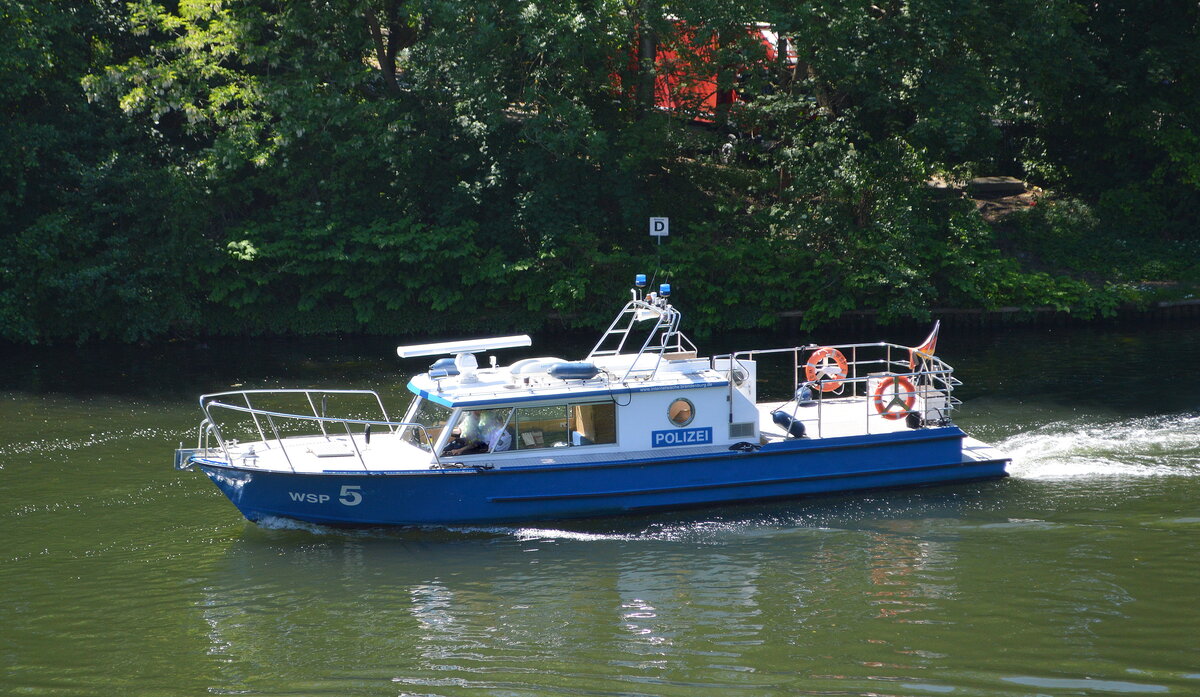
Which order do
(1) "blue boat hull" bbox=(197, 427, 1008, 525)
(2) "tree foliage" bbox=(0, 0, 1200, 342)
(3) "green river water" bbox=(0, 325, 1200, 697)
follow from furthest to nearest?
1. (2) "tree foliage" bbox=(0, 0, 1200, 342)
2. (1) "blue boat hull" bbox=(197, 427, 1008, 525)
3. (3) "green river water" bbox=(0, 325, 1200, 697)

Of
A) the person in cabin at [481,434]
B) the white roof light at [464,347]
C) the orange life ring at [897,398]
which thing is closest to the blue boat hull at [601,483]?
the person in cabin at [481,434]

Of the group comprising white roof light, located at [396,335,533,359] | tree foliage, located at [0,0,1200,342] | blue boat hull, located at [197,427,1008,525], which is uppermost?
tree foliage, located at [0,0,1200,342]

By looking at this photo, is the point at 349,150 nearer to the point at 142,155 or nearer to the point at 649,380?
the point at 142,155

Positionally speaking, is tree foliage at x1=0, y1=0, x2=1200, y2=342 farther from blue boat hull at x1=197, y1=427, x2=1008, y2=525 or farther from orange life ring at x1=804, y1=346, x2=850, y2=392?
blue boat hull at x1=197, y1=427, x2=1008, y2=525

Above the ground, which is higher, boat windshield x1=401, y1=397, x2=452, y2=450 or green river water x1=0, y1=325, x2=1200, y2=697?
boat windshield x1=401, y1=397, x2=452, y2=450

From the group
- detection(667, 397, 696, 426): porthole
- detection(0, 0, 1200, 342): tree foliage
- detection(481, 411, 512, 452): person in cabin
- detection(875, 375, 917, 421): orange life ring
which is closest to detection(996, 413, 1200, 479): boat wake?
detection(875, 375, 917, 421): orange life ring

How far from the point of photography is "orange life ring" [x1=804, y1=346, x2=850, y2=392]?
1592cm

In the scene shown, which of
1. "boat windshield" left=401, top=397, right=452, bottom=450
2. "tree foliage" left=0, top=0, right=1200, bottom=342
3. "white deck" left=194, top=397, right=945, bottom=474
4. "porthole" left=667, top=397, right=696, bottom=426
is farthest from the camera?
"tree foliage" left=0, top=0, right=1200, bottom=342

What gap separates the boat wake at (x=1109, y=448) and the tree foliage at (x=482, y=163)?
8350 mm

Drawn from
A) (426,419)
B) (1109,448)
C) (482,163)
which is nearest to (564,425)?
(426,419)

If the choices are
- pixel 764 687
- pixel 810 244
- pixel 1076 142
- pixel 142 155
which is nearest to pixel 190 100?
pixel 142 155

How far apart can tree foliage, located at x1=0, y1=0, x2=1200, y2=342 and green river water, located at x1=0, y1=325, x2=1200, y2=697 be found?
27.3 feet

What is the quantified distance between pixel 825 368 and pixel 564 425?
3840 millimetres

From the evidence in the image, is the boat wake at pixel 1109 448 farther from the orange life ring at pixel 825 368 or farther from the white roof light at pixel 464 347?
the white roof light at pixel 464 347
